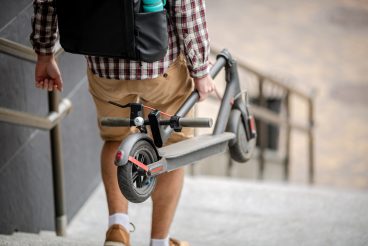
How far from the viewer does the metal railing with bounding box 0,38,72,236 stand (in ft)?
9.89

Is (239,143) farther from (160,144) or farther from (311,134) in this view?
(311,134)

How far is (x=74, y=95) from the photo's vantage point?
4.12 metres

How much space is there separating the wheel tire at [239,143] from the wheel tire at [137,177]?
67 centimetres

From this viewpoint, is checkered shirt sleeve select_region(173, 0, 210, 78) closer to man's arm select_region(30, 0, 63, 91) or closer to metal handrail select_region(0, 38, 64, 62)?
man's arm select_region(30, 0, 63, 91)

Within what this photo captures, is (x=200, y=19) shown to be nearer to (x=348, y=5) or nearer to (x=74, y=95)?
(x=74, y=95)

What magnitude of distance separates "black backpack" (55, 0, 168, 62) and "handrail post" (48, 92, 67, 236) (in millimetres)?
961

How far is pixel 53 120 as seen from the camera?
338 centimetres

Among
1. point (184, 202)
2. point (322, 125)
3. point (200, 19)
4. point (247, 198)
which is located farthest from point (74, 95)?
point (322, 125)

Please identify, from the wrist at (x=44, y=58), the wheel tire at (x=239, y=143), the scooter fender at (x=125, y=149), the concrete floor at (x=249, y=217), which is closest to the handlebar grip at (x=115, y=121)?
the scooter fender at (x=125, y=149)

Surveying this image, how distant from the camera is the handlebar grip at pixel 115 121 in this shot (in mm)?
2587

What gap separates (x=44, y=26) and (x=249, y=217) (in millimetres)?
2135

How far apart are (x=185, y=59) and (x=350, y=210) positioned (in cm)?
218

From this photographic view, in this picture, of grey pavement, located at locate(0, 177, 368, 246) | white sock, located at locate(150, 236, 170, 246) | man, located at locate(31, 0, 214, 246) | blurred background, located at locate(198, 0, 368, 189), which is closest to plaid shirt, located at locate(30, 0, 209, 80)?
man, located at locate(31, 0, 214, 246)

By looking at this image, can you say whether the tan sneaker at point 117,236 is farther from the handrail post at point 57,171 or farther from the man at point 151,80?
the handrail post at point 57,171
